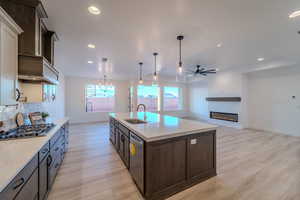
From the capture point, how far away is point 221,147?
3.64 m

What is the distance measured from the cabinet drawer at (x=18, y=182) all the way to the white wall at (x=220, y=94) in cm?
711

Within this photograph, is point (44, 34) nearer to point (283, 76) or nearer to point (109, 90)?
point (109, 90)

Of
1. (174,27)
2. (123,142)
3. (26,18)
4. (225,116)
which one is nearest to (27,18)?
(26,18)

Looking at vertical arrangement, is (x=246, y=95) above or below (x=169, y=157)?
above

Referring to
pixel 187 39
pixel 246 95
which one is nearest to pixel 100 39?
pixel 187 39

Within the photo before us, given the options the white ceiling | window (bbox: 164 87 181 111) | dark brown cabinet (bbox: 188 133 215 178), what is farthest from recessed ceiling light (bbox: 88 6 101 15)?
window (bbox: 164 87 181 111)

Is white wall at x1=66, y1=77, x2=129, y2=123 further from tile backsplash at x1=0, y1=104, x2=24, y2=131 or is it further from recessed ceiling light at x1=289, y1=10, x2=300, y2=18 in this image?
A: recessed ceiling light at x1=289, y1=10, x2=300, y2=18

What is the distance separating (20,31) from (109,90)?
6.18 meters

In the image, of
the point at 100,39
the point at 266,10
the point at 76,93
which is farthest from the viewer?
the point at 76,93

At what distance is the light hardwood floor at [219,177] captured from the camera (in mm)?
1847

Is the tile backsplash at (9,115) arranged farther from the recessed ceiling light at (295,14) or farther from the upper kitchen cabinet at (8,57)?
the recessed ceiling light at (295,14)

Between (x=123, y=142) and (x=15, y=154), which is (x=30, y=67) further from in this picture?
(x=123, y=142)

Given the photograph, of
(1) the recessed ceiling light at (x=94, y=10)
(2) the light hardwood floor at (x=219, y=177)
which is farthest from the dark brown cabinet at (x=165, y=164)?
(1) the recessed ceiling light at (x=94, y=10)

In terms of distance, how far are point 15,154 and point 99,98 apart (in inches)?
266
